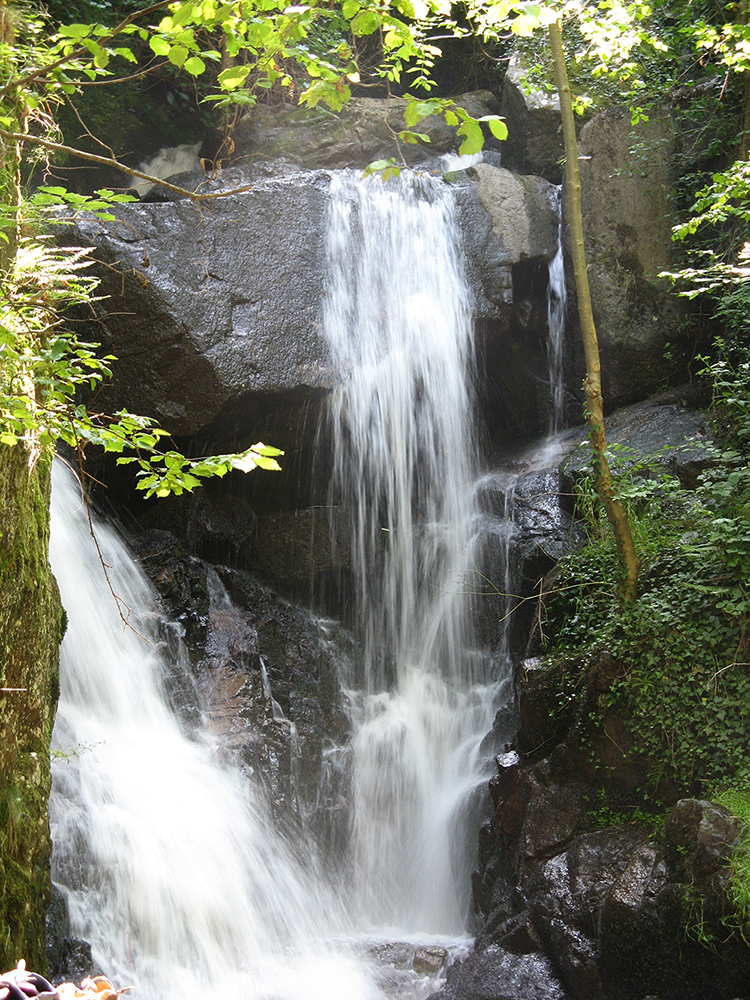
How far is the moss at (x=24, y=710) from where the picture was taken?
3.26 m

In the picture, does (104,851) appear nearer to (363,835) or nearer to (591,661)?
(363,835)

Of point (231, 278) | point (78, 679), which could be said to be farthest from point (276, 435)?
point (78, 679)

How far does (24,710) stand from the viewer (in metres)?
3.62

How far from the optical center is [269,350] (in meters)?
7.46

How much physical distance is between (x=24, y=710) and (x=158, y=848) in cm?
207

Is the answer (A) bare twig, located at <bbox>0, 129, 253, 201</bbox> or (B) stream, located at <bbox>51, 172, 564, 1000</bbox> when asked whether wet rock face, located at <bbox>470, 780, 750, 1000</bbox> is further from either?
(A) bare twig, located at <bbox>0, 129, 253, 201</bbox>

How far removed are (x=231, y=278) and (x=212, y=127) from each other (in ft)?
16.5

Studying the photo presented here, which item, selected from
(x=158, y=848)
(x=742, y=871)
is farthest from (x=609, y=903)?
(x=158, y=848)

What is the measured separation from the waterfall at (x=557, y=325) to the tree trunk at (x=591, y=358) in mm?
3850

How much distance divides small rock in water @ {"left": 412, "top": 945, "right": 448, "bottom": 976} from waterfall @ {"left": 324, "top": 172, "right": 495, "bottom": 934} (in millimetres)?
1344

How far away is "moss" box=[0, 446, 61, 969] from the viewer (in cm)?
326

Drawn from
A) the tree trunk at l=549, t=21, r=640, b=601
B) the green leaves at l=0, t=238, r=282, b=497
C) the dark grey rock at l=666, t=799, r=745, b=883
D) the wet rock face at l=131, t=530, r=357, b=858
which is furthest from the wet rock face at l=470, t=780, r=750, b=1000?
the green leaves at l=0, t=238, r=282, b=497

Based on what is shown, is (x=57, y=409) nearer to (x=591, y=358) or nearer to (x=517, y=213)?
(x=591, y=358)

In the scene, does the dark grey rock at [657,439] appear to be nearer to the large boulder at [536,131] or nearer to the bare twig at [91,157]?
the large boulder at [536,131]
